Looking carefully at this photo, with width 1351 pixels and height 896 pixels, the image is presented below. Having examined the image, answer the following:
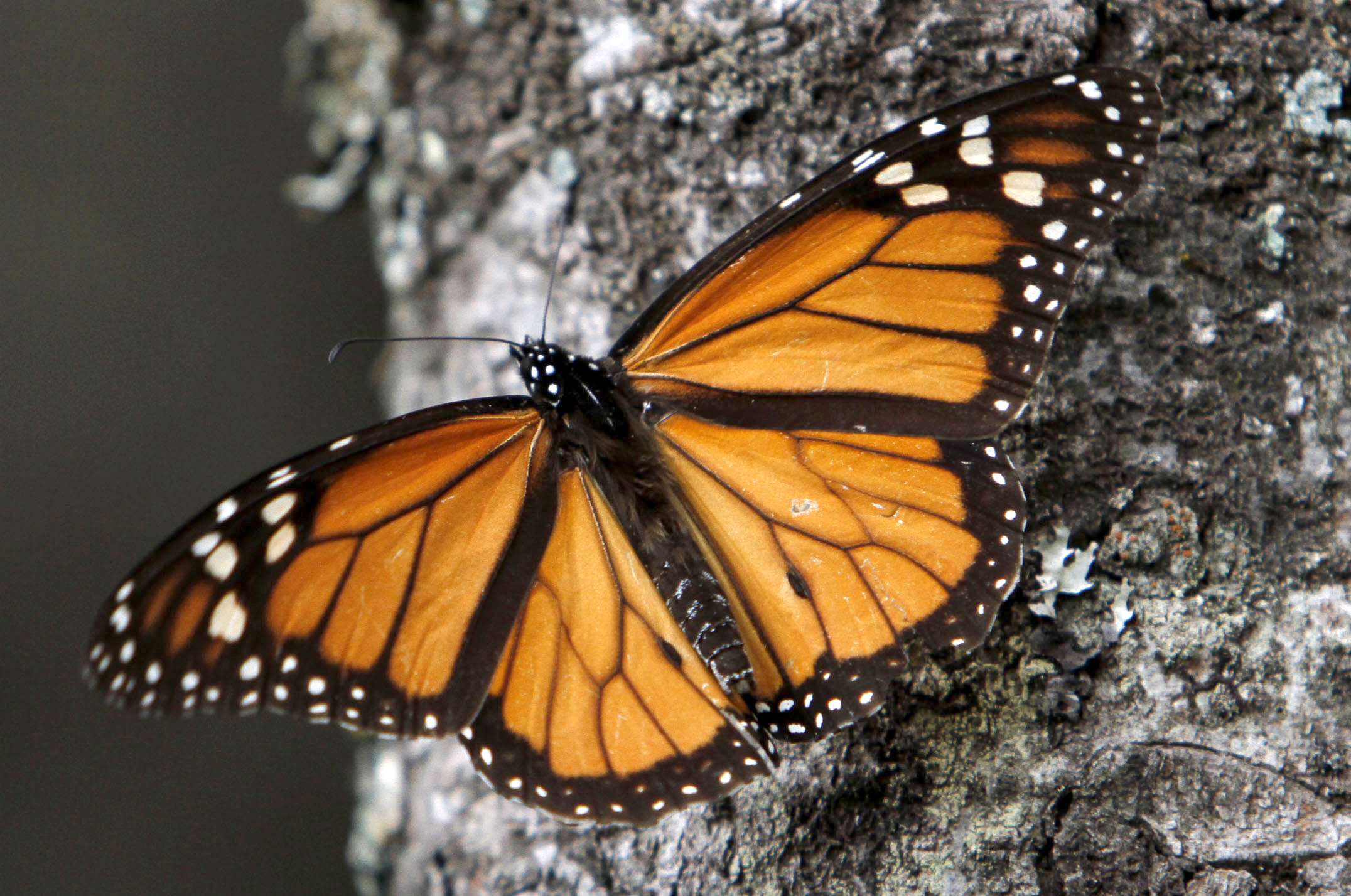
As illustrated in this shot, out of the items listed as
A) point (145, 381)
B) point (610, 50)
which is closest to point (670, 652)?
point (610, 50)

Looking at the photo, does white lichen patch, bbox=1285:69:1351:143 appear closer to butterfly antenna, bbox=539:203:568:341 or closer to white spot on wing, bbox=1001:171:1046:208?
white spot on wing, bbox=1001:171:1046:208

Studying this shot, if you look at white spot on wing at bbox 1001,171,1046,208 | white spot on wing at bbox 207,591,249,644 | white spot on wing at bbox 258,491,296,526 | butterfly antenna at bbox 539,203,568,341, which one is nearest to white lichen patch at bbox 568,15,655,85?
butterfly antenna at bbox 539,203,568,341

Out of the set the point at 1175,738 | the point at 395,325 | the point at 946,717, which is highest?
the point at 395,325

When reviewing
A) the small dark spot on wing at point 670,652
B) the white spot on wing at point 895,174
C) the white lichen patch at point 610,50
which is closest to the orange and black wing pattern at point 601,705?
the small dark spot on wing at point 670,652

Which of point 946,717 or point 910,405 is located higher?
point 910,405

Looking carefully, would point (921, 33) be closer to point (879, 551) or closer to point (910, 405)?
point (910, 405)

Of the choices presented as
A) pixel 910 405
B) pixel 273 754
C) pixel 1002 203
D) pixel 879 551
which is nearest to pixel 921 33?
pixel 1002 203

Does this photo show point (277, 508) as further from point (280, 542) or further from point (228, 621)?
point (228, 621)
